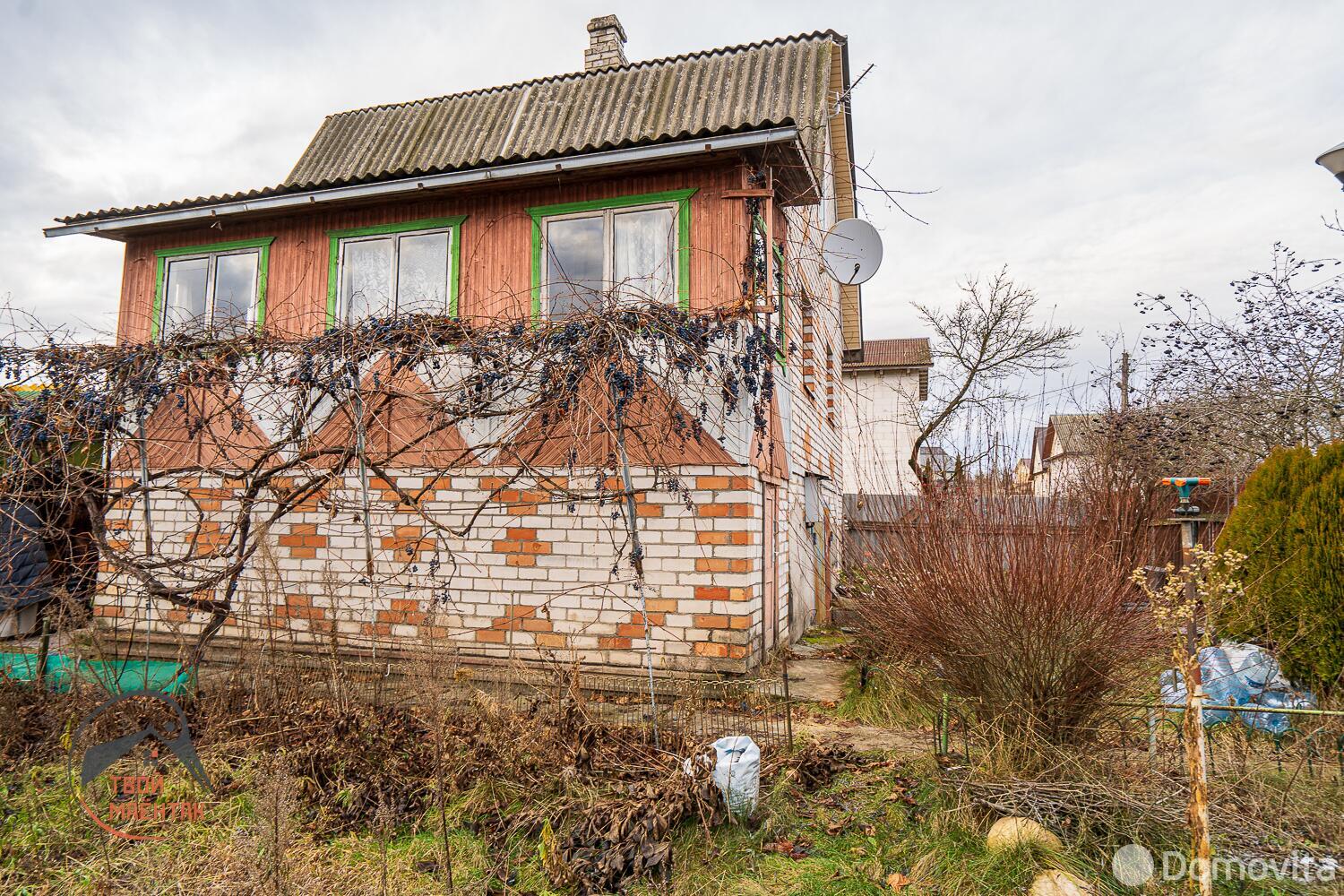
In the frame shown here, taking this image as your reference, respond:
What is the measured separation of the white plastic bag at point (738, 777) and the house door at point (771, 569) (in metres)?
2.87

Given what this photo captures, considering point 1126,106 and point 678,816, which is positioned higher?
point 1126,106

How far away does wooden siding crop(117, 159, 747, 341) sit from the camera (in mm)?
6344

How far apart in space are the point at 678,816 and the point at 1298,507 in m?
4.56

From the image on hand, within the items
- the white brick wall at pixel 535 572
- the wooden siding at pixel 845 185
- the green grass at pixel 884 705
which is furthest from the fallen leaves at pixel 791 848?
the wooden siding at pixel 845 185

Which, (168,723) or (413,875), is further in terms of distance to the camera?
(168,723)

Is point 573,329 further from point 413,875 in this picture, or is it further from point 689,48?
point 689,48

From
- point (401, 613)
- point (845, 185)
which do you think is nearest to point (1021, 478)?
point (401, 613)

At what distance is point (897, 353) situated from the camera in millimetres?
24188

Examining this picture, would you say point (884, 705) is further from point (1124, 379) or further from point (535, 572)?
point (1124, 379)

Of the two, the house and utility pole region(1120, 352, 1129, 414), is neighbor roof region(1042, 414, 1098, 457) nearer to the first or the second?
the house

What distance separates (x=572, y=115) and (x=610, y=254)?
2568 mm

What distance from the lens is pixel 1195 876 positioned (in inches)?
99.2

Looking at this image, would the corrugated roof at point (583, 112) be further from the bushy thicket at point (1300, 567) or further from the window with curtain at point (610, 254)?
the bushy thicket at point (1300, 567)

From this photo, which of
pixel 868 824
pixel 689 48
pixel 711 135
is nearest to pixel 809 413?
pixel 711 135
